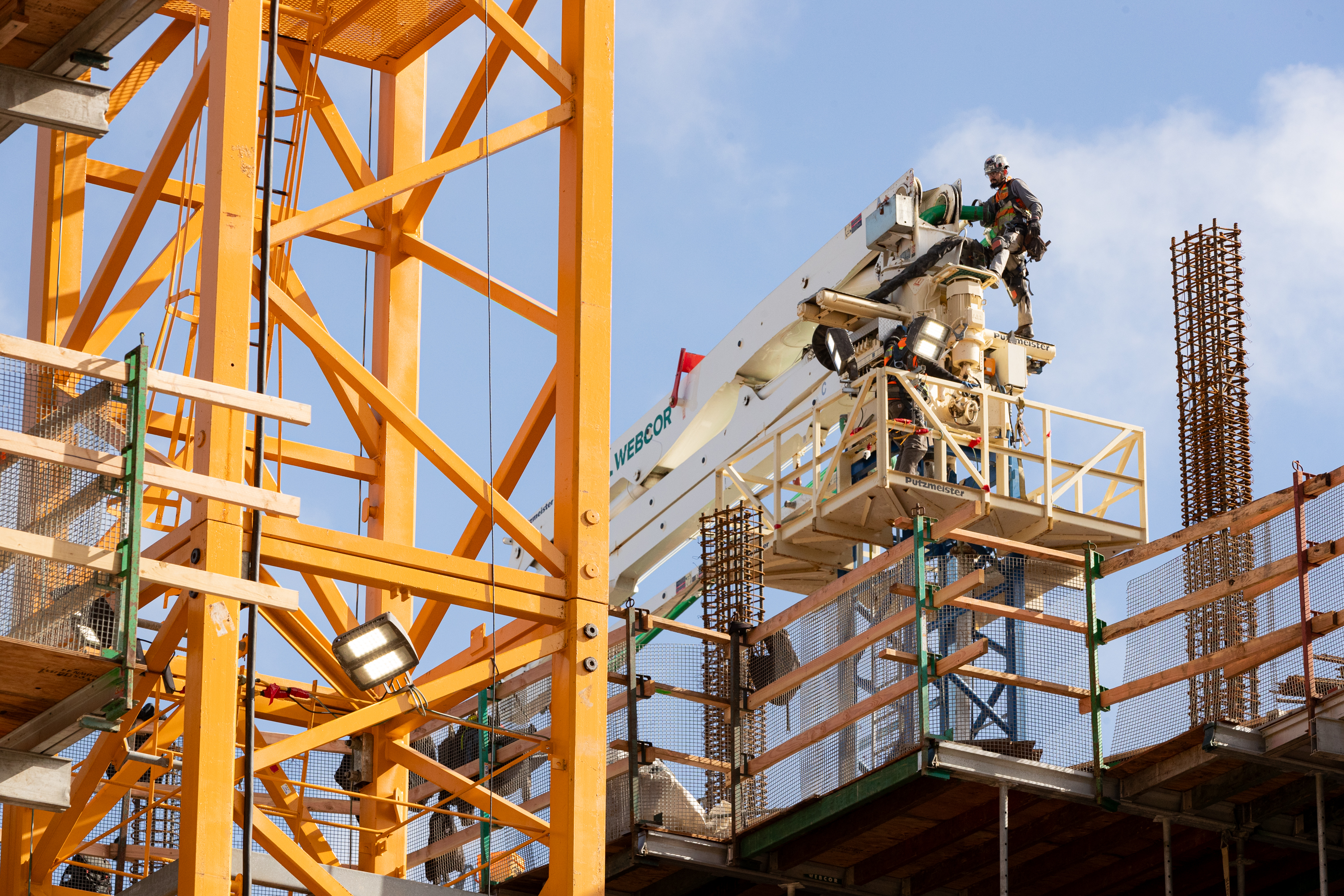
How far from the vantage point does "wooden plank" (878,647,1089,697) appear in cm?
1720

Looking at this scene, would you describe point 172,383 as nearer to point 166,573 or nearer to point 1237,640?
point 166,573

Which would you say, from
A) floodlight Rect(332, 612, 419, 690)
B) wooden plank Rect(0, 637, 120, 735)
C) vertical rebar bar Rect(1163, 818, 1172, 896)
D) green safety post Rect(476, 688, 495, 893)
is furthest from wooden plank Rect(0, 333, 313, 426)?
vertical rebar bar Rect(1163, 818, 1172, 896)

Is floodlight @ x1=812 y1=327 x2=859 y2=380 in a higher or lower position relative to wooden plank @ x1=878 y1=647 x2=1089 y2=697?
higher

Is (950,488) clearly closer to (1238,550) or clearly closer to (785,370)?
(1238,550)

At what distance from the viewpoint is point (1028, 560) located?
60.9 ft

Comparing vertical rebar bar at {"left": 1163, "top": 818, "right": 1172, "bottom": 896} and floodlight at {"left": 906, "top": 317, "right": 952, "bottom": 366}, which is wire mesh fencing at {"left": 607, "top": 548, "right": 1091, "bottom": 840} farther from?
floodlight at {"left": 906, "top": 317, "right": 952, "bottom": 366}

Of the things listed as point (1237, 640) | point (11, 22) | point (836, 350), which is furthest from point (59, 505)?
point (836, 350)

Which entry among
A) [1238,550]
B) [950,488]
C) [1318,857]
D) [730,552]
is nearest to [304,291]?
[730,552]

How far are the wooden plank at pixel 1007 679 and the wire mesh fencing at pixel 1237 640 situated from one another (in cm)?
43

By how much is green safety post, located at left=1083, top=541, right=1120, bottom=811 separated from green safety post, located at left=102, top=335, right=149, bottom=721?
776cm

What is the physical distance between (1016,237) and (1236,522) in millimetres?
8534

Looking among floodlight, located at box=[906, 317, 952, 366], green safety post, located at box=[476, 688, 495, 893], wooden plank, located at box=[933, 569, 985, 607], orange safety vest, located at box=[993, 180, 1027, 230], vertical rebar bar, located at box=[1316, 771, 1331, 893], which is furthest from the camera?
orange safety vest, located at box=[993, 180, 1027, 230]

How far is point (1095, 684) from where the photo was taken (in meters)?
17.4

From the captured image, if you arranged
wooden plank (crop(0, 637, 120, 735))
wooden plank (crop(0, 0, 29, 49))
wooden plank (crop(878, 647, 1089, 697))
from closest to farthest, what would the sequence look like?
wooden plank (crop(0, 637, 120, 735)) → wooden plank (crop(0, 0, 29, 49)) → wooden plank (crop(878, 647, 1089, 697))
